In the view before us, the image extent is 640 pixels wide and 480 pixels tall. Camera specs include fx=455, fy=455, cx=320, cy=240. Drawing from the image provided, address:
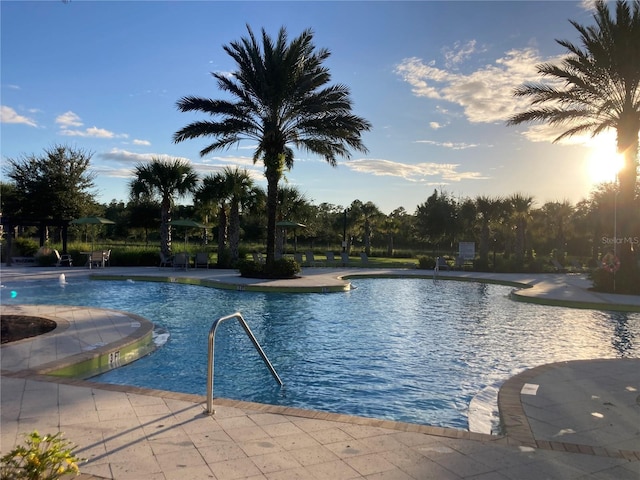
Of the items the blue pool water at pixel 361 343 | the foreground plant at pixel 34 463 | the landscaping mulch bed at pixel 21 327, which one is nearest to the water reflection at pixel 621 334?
the blue pool water at pixel 361 343

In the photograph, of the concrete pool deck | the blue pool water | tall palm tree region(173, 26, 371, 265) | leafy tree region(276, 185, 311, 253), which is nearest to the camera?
the concrete pool deck

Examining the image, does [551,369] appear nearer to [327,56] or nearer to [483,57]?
[483,57]

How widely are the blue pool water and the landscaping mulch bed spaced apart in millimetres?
2144

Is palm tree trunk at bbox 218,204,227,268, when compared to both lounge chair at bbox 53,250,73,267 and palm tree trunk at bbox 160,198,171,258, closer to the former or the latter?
palm tree trunk at bbox 160,198,171,258

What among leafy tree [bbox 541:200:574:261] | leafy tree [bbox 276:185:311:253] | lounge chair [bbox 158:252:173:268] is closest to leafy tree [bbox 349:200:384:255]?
leafy tree [bbox 276:185:311:253]

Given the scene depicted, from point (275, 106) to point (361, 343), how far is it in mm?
11483

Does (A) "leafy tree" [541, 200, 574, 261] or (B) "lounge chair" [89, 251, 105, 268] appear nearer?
(B) "lounge chair" [89, 251, 105, 268]

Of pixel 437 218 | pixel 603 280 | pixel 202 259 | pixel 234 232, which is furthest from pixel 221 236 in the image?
pixel 437 218

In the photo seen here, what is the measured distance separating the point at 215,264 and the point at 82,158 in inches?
576

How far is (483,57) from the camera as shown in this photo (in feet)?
48.1

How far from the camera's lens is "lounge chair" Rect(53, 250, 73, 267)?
2238 centimetres

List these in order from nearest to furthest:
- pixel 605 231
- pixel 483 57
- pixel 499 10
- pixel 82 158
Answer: pixel 499 10
pixel 483 57
pixel 82 158
pixel 605 231

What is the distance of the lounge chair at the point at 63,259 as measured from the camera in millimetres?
22375

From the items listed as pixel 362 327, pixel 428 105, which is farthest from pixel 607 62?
pixel 362 327
